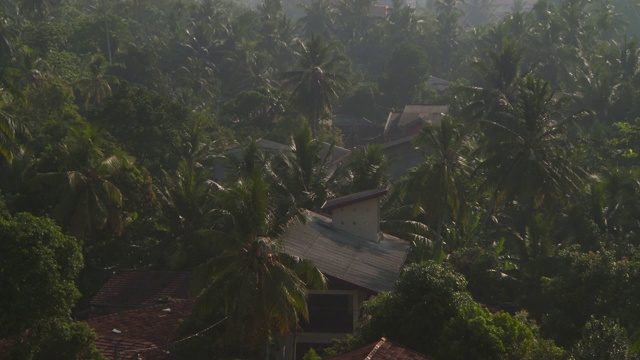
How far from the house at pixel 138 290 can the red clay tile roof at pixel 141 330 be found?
53.6 inches

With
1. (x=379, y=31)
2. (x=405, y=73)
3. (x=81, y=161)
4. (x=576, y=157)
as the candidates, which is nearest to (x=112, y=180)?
(x=81, y=161)

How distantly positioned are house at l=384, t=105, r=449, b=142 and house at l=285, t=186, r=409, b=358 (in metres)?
32.6

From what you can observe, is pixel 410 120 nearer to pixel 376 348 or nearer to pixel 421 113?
pixel 421 113

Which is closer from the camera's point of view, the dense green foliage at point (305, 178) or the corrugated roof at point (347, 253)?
the dense green foliage at point (305, 178)

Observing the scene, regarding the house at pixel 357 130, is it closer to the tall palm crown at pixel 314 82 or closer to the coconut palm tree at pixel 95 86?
the tall palm crown at pixel 314 82

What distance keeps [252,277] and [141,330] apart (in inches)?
235

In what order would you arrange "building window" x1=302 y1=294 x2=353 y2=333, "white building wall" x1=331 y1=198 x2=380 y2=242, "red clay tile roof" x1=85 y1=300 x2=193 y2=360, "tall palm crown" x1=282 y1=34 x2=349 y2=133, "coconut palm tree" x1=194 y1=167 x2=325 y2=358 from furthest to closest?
"tall palm crown" x1=282 y1=34 x2=349 y2=133 < "white building wall" x1=331 y1=198 x2=380 y2=242 < "building window" x1=302 y1=294 x2=353 y2=333 < "red clay tile roof" x1=85 y1=300 x2=193 y2=360 < "coconut palm tree" x1=194 y1=167 x2=325 y2=358

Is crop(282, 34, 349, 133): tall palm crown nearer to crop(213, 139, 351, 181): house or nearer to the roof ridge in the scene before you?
crop(213, 139, 351, 181): house

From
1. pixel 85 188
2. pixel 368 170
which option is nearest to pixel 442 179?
pixel 368 170

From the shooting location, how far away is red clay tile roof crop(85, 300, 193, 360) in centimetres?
2575

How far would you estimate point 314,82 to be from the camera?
58812 millimetres

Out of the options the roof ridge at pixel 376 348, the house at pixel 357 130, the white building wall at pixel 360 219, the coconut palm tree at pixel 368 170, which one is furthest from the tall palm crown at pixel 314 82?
the roof ridge at pixel 376 348

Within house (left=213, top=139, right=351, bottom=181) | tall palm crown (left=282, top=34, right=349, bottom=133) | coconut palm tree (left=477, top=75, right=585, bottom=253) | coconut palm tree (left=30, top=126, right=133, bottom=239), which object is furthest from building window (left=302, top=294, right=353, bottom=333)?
tall palm crown (left=282, top=34, right=349, bottom=133)

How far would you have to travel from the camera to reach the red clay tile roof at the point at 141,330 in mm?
25750
